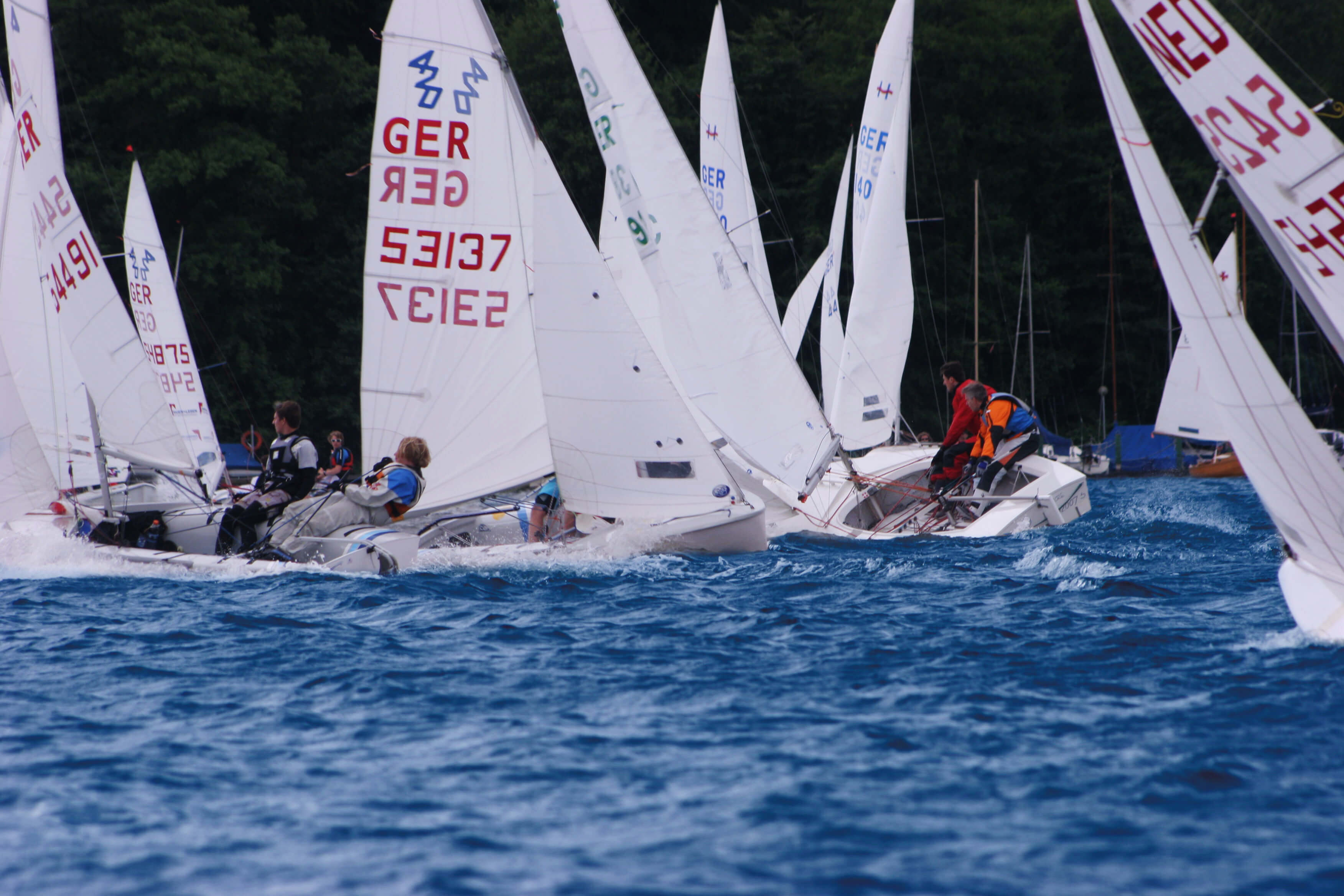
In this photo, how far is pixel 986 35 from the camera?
90.7 feet

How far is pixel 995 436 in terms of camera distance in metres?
10.7

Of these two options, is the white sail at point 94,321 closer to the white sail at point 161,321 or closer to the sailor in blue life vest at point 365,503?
the sailor in blue life vest at point 365,503

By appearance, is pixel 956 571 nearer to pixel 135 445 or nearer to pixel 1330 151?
pixel 1330 151

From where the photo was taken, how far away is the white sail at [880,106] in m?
14.4

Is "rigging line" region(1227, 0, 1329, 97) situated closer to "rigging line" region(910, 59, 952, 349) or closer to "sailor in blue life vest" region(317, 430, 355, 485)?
"sailor in blue life vest" region(317, 430, 355, 485)

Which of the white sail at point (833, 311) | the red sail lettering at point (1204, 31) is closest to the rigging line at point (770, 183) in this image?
the white sail at point (833, 311)

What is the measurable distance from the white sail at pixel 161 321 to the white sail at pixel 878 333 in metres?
6.41

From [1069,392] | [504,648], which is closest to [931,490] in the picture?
[504,648]

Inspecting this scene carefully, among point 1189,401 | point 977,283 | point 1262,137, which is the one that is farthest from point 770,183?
point 1262,137

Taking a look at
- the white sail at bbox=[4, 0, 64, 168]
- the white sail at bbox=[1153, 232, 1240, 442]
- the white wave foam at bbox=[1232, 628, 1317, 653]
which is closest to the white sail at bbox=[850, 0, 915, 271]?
the white sail at bbox=[1153, 232, 1240, 442]

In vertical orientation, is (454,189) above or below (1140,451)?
above

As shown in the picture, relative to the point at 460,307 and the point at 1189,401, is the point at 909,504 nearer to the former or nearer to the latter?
the point at 460,307

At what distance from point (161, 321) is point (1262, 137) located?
12.3m

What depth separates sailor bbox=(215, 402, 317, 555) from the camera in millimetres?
8094
